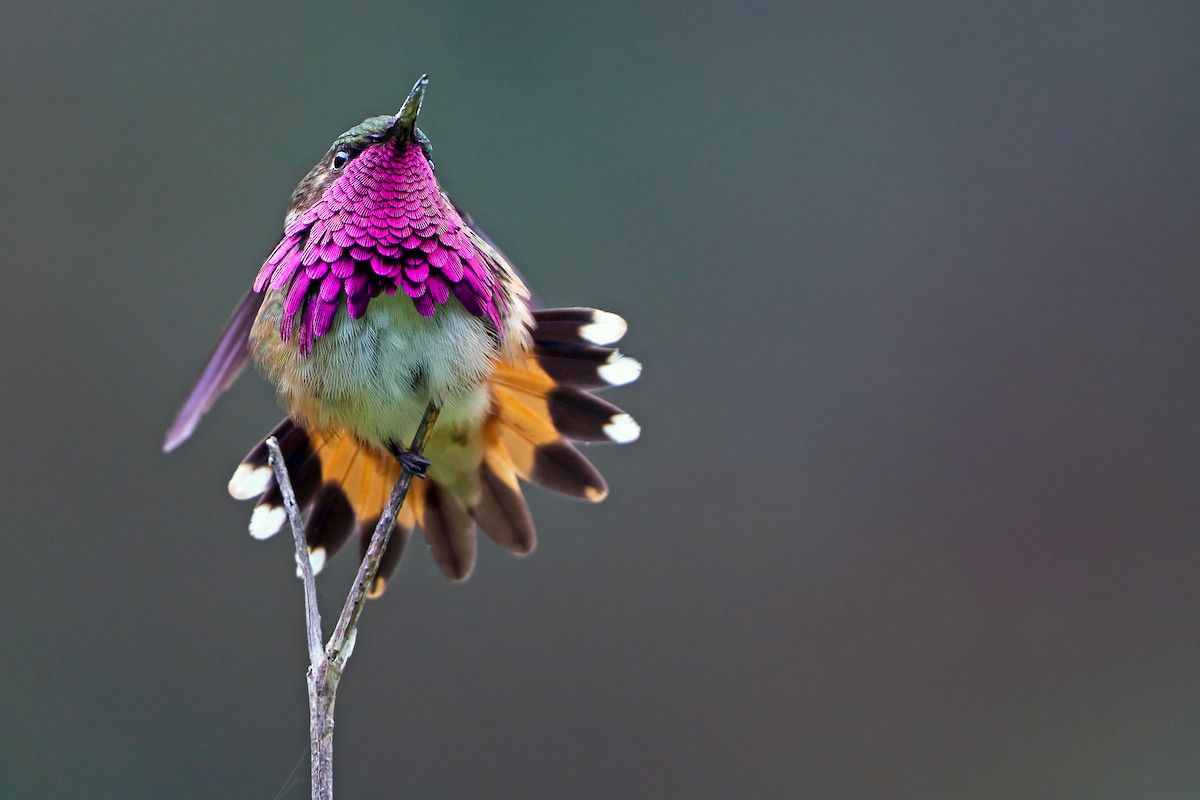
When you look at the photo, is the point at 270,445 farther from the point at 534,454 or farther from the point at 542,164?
the point at 542,164

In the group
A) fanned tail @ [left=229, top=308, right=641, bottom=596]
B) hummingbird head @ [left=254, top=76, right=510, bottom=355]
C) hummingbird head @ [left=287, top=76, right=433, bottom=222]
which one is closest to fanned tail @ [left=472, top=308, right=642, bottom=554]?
fanned tail @ [left=229, top=308, right=641, bottom=596]

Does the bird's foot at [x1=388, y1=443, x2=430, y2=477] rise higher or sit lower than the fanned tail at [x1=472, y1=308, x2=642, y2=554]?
lower

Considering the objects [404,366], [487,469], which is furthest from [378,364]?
[487,469]

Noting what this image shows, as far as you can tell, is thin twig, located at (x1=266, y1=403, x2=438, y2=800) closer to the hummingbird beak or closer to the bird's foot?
the bird's foot

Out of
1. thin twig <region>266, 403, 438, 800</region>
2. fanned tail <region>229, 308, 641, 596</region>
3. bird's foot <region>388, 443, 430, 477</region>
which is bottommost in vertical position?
thin twig <region>266, 403, 438, 800</region>

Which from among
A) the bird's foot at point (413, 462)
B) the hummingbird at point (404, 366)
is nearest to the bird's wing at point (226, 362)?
the hummingbird at point (404, 366)

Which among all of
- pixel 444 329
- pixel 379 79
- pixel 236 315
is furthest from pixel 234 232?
pixel 444 329
